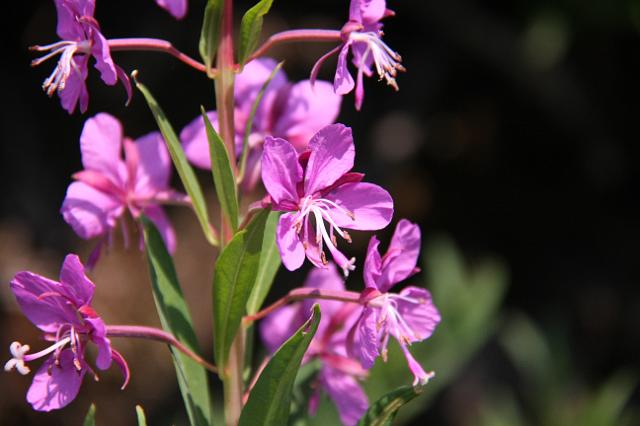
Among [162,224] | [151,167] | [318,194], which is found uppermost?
[318,194]

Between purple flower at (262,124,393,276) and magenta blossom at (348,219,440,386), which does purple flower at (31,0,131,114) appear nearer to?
purple flower at (262,124,393,276)

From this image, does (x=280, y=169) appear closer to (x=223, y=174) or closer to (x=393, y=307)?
(x=223, y=174)

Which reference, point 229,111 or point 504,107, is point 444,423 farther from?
point 229,111

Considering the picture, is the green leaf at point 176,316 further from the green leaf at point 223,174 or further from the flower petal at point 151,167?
the green leaf at point 223,174

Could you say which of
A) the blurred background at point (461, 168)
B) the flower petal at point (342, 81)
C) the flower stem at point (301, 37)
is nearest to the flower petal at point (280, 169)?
the flower petal at point (342, 81)

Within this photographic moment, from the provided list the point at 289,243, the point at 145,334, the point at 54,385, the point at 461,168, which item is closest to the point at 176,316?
the point at 145,334

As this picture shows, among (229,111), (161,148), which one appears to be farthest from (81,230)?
(229,111)
